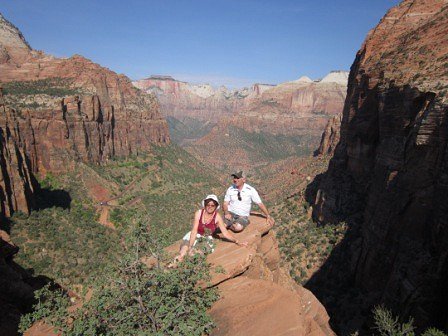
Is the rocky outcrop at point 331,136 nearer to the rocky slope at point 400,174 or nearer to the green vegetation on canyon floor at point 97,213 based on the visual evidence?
the green vegetation on canyon floor at point 97,213

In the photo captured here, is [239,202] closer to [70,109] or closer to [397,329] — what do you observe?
[397,329]

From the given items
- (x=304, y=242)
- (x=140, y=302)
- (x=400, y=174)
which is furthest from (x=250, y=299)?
(x=304, y=242)

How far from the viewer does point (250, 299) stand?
894 centimetres

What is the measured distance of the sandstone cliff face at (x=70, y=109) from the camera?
164ft

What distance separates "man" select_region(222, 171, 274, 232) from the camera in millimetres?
11891

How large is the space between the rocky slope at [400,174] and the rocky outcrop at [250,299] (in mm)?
12119

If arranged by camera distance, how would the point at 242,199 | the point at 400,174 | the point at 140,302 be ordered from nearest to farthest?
1. the point at 140,302
2. the point at 242,199
3. the point at 400,174

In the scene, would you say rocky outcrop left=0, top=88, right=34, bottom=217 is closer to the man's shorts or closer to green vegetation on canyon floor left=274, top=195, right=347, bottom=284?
the man's shorts

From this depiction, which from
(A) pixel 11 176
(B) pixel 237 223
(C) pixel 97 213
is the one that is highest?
(B) pixel 237 223

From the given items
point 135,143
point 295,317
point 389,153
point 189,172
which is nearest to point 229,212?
point 295,317

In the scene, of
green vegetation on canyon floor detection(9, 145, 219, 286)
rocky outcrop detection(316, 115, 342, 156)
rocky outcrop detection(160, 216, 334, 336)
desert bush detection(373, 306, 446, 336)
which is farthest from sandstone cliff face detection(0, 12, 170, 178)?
rocky outcrop detection(316, 115, 342, 156)

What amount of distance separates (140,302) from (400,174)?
2441cm

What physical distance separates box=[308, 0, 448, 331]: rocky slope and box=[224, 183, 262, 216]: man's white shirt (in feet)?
42.3

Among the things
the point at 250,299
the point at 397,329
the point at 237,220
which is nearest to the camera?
the point at 250,299
